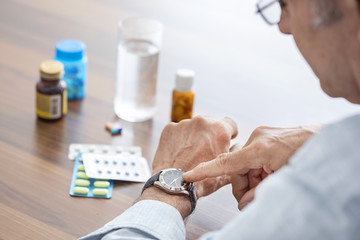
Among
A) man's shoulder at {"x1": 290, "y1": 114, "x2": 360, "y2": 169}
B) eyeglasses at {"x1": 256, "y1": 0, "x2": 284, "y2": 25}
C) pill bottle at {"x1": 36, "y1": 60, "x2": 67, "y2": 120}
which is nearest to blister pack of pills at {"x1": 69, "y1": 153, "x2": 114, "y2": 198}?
pill bottle at {"x1": 36, "y1": 60, "x2": 67, "y2": 120}

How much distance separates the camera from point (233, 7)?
2.23 m

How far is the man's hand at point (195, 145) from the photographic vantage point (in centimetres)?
134

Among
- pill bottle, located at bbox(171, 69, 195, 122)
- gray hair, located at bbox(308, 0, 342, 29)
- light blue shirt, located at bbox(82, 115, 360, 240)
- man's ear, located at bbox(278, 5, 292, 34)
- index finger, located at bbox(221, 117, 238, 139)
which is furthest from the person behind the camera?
pill bottle, located at bbox(171, 69, 195, 122)

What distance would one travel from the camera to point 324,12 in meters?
0.85

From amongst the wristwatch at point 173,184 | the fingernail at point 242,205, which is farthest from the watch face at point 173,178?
the fingernail at point 242,205

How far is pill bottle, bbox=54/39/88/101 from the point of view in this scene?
5.23 ft

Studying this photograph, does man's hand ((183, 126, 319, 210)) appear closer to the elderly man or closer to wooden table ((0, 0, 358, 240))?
the elderly man

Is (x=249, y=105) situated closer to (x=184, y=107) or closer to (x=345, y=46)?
(x=184, y=107)

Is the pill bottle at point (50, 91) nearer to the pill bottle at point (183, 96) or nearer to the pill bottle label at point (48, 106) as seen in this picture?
the pill bottle label at point (48, 106)

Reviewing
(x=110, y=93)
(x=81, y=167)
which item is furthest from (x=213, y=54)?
(x=81, y=167)

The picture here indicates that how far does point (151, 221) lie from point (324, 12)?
0.50m

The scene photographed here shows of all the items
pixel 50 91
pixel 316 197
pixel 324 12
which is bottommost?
pixel 50 91

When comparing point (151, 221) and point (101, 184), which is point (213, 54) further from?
point (151, 221)

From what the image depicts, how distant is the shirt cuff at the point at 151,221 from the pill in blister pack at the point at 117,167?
0.18 meters
